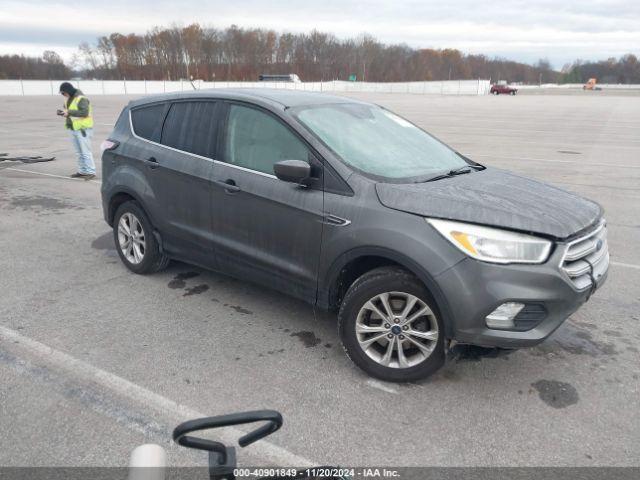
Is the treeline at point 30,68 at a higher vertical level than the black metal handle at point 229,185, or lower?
higher

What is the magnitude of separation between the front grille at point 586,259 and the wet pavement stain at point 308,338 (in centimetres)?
176

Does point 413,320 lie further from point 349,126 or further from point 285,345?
point 349,126

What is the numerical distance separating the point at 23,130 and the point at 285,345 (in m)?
19.1

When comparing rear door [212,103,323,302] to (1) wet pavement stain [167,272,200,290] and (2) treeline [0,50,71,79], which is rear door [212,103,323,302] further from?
(2) treeline [0,50,71,79]

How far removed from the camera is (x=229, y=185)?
13.2ft

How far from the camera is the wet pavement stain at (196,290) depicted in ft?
15.5

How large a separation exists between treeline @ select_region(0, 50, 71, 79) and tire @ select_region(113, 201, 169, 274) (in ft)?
282

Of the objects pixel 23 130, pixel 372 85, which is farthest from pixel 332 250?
pixel 372 85

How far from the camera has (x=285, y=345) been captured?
12.5ft

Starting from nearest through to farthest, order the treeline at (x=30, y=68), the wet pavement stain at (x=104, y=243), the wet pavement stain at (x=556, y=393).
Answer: the wet pavement stain at (x=556, y=393), the wet pavement stain at (x=104, y=243), the treeline at (x=30, y=68)

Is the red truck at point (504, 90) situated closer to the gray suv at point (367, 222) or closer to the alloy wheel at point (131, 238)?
the gray suv at point (367, 222)

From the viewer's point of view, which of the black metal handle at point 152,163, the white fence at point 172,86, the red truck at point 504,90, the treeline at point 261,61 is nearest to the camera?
the black metal handle at point 152,163

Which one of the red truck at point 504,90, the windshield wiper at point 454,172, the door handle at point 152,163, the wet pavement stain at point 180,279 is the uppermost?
the red truck at point 504,90

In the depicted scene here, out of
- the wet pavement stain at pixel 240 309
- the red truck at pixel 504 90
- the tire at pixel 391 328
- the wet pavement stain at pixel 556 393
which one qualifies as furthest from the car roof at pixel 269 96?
the red truck at pixel 504 90
